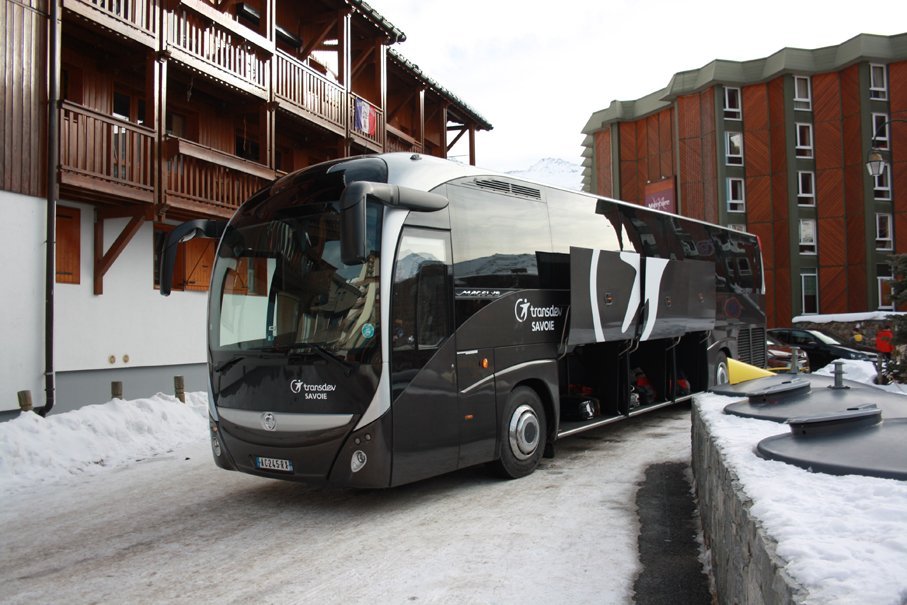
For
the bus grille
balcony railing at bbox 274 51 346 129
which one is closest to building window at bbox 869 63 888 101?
the bus grille

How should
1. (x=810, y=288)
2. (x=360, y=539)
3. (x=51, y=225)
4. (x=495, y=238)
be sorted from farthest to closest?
(x=810, y=288)
(x=51, y=225)
(x=495, y=238)
(x=360, y=539)

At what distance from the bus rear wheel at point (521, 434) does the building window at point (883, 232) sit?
36.0 m

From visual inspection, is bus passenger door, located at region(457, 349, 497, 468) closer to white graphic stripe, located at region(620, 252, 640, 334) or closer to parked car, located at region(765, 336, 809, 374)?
white graphic stripe, located at region(620, 252, 640, 334)

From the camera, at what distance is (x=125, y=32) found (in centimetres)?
1186

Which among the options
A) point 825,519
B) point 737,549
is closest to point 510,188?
point 737,549

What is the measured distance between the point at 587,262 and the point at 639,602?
15.7 ft

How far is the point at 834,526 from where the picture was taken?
7.89 ft

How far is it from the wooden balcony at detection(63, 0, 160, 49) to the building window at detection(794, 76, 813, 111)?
1389 inches

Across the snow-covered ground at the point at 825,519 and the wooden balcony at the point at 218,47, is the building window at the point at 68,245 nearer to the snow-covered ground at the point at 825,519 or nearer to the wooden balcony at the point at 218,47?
the wooden balcony at the point at 218,47

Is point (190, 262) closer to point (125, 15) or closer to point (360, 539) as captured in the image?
point (125, 15)

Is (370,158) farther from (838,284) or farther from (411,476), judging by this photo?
(838,284)

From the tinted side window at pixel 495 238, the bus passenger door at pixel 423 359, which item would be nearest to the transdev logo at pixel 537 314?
the tinted side window at pixel 495 238

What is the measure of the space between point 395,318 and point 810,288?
3701 cm

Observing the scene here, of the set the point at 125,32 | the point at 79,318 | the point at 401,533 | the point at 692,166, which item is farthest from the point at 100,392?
the point at 692,166
